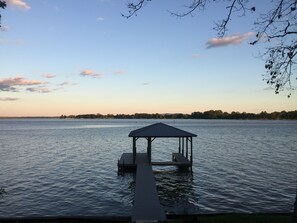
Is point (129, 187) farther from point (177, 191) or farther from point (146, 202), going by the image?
point (146, 202)

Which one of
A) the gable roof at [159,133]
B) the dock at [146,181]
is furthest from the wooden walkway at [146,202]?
the gable roof at [159,133]

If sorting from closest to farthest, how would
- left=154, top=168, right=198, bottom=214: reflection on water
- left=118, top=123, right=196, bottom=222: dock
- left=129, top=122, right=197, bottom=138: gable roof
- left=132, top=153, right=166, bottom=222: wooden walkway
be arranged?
left=132, top=153, right=166, bottom=222: wooden walkway → left=118, top=123, right=196, bottom=222: dock → left=154, top=168, right=198, bottom=214: reflection on water → left=129, top=122, right=197, bottom=138: gable roof

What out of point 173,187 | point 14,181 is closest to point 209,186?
point 173,187

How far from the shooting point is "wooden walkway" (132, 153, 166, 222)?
512 inches

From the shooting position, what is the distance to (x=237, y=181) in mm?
27047

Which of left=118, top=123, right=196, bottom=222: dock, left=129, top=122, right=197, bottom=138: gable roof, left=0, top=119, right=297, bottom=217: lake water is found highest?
left=129, top=122, right=197, bottom=138: gable roof

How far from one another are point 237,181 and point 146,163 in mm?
8132

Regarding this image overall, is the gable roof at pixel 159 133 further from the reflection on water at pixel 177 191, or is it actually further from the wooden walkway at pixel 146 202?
the wooden walkway at pixel 146 202

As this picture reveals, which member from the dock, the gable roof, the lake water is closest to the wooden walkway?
the dock

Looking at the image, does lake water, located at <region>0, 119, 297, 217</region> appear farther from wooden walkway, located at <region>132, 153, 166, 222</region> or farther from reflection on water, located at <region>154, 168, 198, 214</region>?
wooden walkway, located at <region>132, 153, 166, 222</region>

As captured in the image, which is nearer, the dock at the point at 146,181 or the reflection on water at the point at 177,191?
the dock at the point at 146,181

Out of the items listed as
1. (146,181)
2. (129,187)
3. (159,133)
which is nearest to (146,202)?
(146,181)

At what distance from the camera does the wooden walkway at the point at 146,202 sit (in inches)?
512

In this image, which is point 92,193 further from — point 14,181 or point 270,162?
point 270,162
